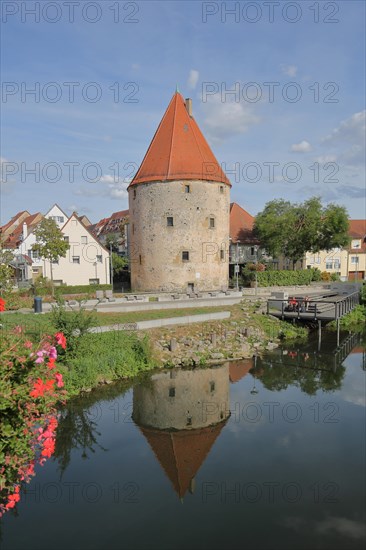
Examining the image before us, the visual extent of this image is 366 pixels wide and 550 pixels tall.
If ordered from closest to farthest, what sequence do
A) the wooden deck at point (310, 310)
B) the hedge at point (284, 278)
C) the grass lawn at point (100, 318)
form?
the grass lawn at point (100, 318) → the wooden deck at point (310, 310) → the hedge at point (284, 278)

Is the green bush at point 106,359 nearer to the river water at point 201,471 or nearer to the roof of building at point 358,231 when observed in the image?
the river water at point 201,471

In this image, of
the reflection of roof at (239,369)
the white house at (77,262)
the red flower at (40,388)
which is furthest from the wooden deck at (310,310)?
the red flower at (40,388)

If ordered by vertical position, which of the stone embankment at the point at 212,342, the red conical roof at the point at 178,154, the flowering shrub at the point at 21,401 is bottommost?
the stone embankment at the point at 212,342

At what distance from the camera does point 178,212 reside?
124 ft

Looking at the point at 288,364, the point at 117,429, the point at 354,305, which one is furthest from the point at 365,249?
the point at 117,429

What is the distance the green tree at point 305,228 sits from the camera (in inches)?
1756

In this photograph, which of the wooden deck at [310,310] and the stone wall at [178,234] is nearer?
the wooden deck at [310,310]

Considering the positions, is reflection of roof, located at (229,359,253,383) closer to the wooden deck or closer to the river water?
the river water

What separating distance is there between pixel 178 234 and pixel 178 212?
6.54 ft

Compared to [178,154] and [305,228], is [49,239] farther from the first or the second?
[305,228]

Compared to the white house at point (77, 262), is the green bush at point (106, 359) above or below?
below

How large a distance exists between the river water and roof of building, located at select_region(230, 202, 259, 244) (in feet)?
108

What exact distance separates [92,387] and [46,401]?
11.2 m

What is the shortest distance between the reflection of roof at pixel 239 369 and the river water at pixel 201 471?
0.73m
